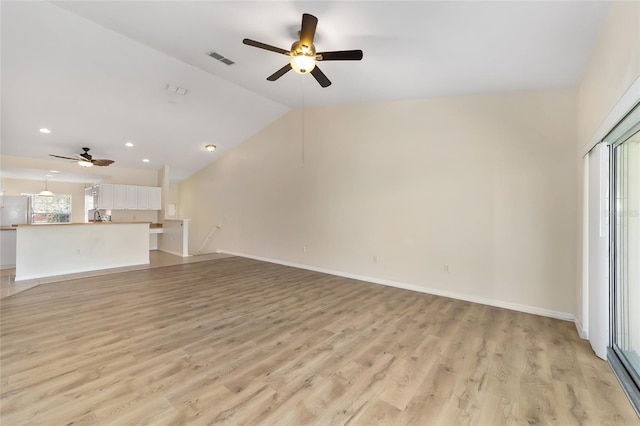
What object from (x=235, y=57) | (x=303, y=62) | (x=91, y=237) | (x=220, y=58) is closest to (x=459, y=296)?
(x=303, y=62)

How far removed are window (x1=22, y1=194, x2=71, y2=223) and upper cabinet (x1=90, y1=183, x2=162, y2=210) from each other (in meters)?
0.88

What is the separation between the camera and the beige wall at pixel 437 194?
3523 mm

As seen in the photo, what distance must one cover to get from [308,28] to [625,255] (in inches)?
138

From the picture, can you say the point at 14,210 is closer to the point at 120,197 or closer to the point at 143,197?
the point at 120,197

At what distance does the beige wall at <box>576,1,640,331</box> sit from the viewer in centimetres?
176

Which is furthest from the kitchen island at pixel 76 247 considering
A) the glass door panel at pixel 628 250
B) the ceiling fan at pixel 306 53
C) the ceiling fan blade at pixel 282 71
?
the glass door panel at pixel 628 250

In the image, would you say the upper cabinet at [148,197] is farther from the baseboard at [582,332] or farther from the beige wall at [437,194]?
the baseboard at [582,332]

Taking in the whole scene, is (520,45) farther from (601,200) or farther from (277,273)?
(277,273)

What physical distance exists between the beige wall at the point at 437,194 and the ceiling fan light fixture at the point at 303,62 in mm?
2505

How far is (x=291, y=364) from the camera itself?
2355mm

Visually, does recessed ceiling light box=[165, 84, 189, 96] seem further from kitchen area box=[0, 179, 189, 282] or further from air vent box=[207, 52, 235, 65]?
kitchen area box=[0, 179, 189, 282]

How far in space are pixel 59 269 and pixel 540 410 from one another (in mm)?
7629

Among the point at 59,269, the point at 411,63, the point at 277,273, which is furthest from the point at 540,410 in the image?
the point at 59,269

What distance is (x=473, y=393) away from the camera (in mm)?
2006
